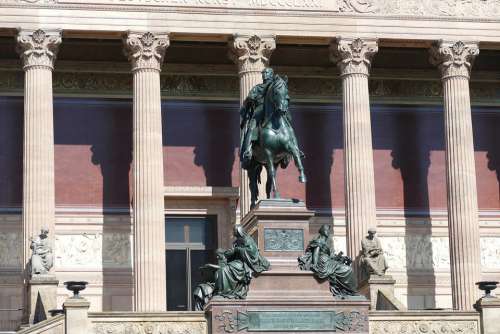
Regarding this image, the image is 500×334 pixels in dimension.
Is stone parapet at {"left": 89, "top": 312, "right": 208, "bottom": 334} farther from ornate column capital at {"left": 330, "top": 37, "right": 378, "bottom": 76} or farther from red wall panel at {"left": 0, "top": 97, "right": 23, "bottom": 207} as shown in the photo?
ornate column capital at {"left": 330, "top": 37, "right": 378, "bottom": 76}

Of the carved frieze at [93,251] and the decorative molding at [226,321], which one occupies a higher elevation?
the carved frieze at [93,251]

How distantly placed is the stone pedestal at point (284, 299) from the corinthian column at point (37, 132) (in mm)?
13753

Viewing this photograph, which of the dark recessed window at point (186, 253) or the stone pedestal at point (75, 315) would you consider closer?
the stone pedestal at point (75, 315)

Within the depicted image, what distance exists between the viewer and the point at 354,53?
45.3 m

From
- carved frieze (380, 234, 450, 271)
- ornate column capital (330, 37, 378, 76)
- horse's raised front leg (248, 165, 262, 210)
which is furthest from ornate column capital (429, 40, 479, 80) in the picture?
horse's raised front leg (248, 165, 262, 210)

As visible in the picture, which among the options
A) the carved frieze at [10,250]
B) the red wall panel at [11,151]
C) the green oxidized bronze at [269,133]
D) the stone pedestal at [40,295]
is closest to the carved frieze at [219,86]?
the red wall panel at [11,151]

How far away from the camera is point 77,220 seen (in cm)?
4616

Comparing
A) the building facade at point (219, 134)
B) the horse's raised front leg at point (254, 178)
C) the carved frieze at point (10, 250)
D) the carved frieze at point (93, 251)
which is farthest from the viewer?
the carved frieze at point (93, 251)

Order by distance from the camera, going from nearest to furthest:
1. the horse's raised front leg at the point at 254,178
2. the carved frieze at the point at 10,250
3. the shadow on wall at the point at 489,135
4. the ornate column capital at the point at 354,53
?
the horse's raised front leg at the point at 254,178 < the ornate column capital at the point at 354,53 < the carved frieze at the point at 10,250 < the shadow on wall at the point at 489,135

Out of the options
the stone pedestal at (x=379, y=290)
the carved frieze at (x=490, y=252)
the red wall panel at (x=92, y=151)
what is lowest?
the stone pedestal at (x=379, y=290)

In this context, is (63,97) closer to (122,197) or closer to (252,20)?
(122,197)

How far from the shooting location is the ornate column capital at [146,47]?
145ft

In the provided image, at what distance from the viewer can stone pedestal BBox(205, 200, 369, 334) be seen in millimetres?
28484

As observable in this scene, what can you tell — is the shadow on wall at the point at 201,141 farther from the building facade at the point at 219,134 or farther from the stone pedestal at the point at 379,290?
the stone pedestal at the point at 379,290
